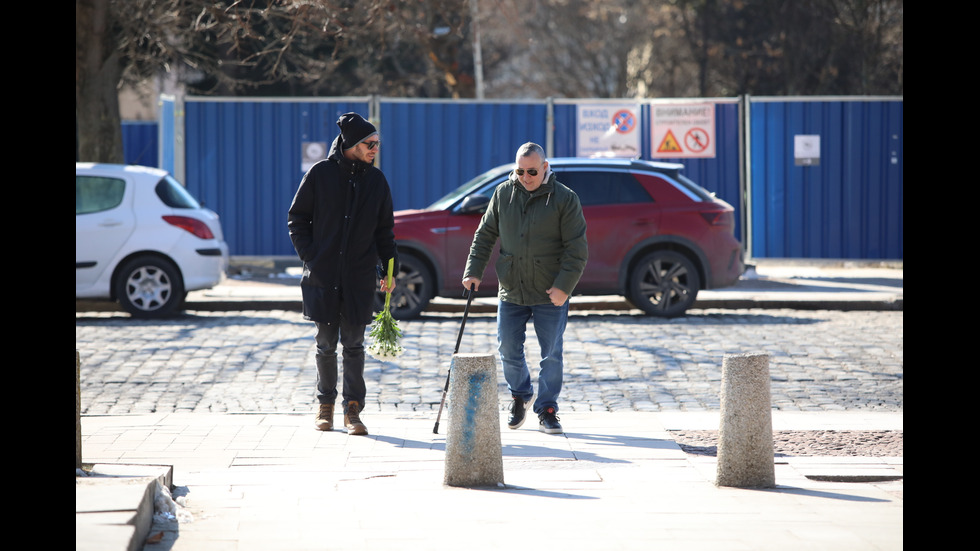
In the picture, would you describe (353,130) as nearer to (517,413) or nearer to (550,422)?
(517,413)

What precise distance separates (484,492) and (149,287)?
8115mm

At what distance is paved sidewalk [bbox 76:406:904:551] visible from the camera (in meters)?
4.93

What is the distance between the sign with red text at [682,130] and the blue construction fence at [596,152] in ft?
0.07

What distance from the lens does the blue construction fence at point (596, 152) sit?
17.9 meters

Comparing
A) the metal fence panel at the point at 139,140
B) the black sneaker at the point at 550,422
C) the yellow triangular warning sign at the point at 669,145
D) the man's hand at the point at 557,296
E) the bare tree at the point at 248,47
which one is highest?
the bare tree at the point at 248,47

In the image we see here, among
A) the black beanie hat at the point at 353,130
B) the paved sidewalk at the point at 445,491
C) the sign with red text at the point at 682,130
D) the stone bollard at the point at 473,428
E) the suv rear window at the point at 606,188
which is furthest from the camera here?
the sign with red text at the point at 682,130

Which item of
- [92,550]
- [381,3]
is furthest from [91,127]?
[92,550]

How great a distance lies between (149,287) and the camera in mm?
13047

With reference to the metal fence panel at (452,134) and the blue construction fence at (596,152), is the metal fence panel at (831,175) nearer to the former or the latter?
the blue construction fence at (596,152)

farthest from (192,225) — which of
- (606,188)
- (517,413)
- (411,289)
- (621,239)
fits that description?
(517,413)

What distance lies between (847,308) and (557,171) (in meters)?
3.99

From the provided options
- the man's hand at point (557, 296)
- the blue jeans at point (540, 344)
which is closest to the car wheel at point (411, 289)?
the blue jeans at point (540, 344)
